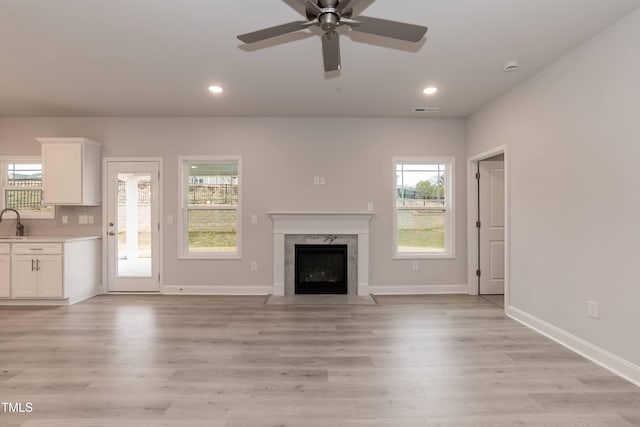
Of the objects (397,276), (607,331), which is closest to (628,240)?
(607,331)

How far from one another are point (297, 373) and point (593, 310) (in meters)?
2.53

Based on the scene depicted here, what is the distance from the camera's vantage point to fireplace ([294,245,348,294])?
5.14 meters

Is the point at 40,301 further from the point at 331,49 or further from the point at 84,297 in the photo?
the point at 331,49

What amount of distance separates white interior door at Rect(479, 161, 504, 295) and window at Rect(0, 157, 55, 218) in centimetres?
652

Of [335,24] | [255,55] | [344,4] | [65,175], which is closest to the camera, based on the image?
[344,4]

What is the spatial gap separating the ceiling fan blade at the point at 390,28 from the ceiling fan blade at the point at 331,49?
141mm

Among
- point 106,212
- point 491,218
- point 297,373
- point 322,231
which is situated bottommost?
point 297,373

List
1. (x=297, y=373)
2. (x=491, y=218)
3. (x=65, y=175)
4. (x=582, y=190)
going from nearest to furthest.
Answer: (x=297, y=373) → (x=582, y=190) → (x=65, y=175) → (x=491, y=218)

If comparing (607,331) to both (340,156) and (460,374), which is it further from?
(340,156)

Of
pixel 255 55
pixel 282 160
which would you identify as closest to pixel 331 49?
pixel 255 55

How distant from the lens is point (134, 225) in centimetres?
518

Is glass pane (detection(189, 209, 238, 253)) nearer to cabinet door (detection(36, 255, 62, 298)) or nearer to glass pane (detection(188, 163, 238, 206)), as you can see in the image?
glass pane (detection(188, 163, 238, 206))

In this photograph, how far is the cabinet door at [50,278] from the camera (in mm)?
4418

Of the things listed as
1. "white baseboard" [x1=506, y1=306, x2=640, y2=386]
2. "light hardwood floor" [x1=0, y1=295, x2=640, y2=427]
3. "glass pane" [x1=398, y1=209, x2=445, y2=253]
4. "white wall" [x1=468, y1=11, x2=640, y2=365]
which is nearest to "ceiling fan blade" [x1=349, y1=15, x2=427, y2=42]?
"white wall" [x1=468, y1=11, x2=640, y2=365]
